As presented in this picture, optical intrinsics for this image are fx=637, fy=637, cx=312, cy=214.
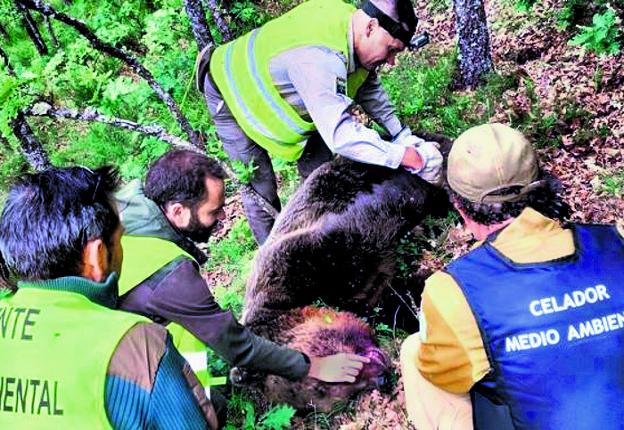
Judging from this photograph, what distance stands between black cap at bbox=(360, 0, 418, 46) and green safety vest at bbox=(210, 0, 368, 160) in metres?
0.23

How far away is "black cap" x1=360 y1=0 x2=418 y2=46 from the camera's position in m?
4.04

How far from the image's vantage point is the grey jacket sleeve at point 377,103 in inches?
201

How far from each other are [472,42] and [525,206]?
388 centimetres

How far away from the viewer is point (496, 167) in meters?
2.56

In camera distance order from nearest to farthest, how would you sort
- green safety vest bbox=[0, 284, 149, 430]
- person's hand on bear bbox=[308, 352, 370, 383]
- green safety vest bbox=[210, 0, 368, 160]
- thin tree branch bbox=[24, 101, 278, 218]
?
green safety vest bbox=[0, 284, 149, 430]
person's hand on bear bbox=[308, 352, 370, 383]
green safety vest bbox=[210, 0, 368, 160]
thin tree branch bbox=[24, 101, 278, 218]

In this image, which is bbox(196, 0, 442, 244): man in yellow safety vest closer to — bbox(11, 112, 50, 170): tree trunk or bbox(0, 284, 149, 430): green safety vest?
bbox(0, 284, 149, 430): green safety vest

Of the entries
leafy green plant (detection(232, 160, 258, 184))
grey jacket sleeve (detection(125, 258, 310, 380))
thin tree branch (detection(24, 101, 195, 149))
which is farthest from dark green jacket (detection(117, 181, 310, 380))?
thin tree branch (detection(24, 101, 195, 149))

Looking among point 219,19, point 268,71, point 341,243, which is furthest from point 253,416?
point 219,19

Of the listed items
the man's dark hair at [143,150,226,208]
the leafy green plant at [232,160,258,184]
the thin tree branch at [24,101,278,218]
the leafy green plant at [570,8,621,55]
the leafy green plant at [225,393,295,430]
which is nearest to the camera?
the man's dark hair at [143,150,226,208]

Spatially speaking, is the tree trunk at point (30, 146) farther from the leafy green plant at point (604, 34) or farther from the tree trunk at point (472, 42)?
the leafy green plant at point (604, 34)

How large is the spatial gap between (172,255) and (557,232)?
70.9 inches

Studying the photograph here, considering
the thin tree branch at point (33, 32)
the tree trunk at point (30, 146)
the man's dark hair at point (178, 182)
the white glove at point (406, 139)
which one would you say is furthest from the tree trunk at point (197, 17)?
the thin tree branch at point (33, 32)

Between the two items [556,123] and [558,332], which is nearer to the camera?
[558,332]

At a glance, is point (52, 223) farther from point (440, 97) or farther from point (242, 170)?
point (440, 97)
